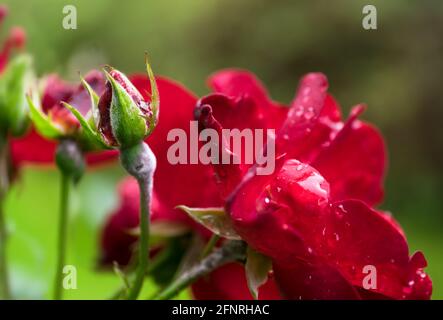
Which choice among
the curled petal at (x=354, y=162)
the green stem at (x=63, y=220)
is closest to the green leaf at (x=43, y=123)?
the green stem at (x=63, y=220)

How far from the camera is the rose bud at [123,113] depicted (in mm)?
323

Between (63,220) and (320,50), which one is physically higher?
(320,50)

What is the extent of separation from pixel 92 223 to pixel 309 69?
221 cm

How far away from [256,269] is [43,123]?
0.40ft

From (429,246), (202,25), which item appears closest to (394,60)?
(202,25)

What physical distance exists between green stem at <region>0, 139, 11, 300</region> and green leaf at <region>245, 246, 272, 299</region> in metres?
0.13

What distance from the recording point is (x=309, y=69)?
112 inches

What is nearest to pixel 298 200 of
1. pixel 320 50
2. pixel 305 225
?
pixel 305 225

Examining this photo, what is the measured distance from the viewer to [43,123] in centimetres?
40

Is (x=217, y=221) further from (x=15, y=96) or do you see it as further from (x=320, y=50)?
(x=320, y=50)

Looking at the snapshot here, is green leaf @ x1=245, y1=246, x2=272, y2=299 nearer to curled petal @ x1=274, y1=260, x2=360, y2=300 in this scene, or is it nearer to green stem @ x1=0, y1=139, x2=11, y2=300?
curled petal @ x1=274, y1=260, x2=360, y2=300

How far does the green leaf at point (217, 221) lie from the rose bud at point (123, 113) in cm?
5

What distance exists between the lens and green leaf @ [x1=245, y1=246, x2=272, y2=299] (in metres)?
0.36
